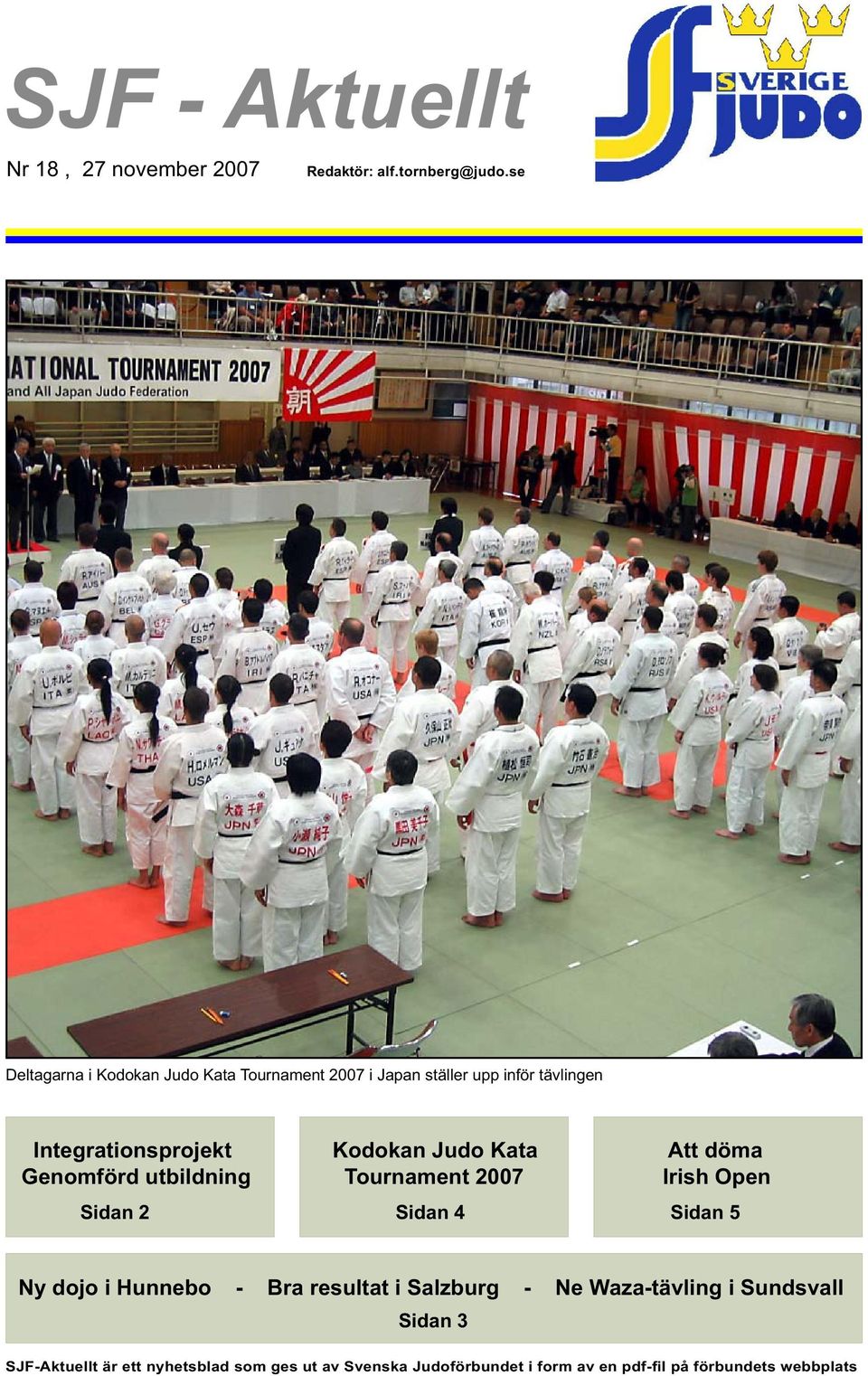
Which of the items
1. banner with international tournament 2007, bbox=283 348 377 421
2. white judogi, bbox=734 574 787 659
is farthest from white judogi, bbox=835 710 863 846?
banner with international tournament 2007, bbox=283 348 377 421

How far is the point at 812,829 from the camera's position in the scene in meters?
10.1

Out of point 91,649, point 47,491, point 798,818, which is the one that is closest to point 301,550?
point 91,649

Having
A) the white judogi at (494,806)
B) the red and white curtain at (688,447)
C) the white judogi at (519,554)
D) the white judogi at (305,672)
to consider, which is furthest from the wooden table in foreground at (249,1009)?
the red and white curtain at (688,447)

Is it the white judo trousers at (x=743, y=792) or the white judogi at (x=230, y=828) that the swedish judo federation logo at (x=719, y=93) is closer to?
the white judogi at (x=230, y=828)

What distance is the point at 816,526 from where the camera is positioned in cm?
2105

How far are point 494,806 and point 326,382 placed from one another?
1487cm

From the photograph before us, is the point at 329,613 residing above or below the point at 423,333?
below

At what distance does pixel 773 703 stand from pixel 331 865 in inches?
161

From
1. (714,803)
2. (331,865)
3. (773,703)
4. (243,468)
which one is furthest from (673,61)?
(243,468)

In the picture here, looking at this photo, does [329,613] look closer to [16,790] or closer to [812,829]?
[16,790]

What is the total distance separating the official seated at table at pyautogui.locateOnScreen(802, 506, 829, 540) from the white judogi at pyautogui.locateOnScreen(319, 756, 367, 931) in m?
14.6

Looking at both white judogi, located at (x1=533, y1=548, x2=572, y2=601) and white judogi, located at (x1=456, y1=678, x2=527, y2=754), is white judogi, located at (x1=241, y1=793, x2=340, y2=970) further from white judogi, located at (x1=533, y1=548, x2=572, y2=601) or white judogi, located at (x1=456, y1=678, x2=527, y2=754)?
white judogi, located at (x1=533, y1=548, x2=572, y2=601)

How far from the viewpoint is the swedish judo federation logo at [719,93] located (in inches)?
221

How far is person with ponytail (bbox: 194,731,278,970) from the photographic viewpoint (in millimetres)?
7402
